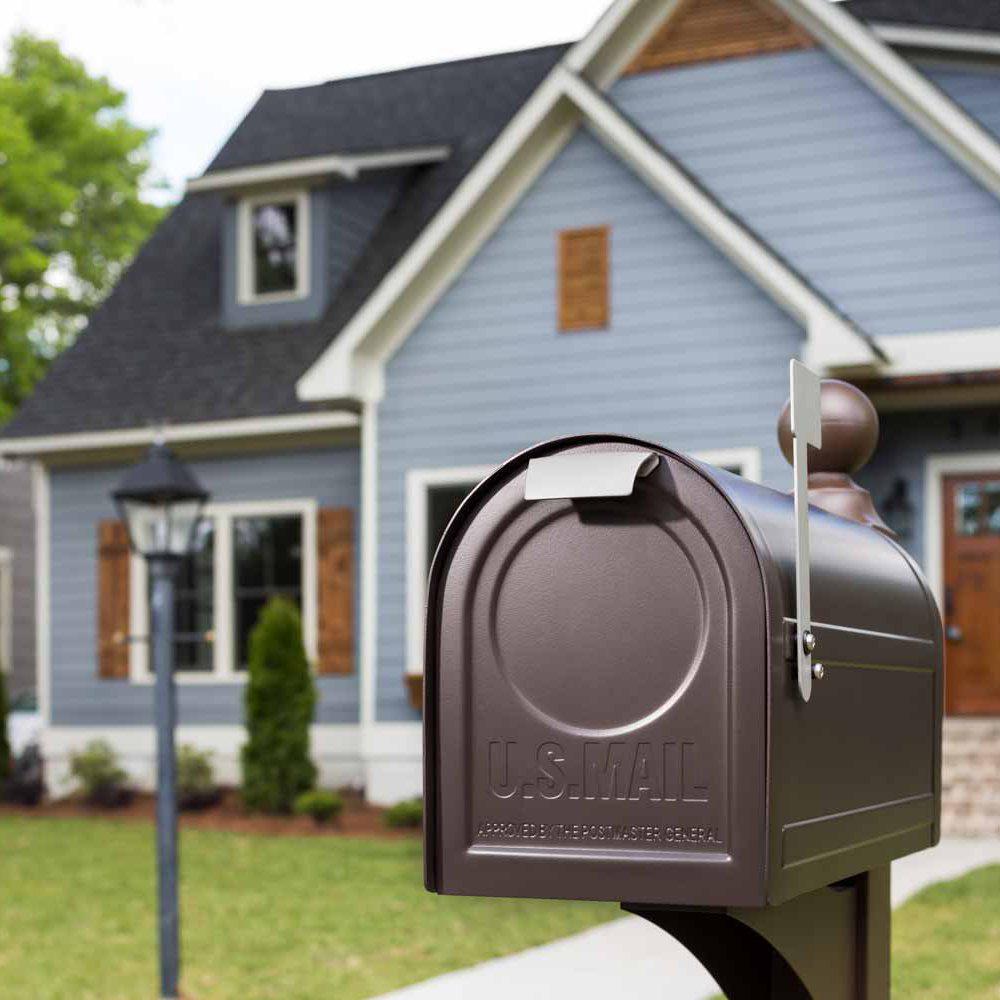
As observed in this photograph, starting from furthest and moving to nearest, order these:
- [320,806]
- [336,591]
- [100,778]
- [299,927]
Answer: [100,778], [336,591], [320,806], [299,927]

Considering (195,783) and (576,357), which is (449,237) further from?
(195,783)

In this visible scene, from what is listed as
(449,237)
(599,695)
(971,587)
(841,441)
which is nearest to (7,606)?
(449,237)

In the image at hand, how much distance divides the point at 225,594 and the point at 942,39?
8080 millimetres

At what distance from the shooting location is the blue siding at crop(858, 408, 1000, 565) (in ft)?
40.5

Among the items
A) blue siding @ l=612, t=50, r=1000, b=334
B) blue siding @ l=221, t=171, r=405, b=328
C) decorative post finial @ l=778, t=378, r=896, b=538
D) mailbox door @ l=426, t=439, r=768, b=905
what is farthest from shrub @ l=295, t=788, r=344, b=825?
mailbox door @ l=426, t=439, r=768, b=905

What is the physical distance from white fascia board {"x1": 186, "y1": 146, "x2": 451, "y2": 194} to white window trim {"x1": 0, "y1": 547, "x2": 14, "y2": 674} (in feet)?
44.9

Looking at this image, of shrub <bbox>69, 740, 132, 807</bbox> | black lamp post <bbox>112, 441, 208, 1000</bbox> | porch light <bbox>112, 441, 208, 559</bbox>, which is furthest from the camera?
shrub <bbox>69, 740, 132, 807</bbox>

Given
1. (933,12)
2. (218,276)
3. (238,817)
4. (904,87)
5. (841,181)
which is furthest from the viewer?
(218,276)

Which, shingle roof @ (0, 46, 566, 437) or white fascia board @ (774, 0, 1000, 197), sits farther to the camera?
shingle roof @ (0, 46, 566, 437)

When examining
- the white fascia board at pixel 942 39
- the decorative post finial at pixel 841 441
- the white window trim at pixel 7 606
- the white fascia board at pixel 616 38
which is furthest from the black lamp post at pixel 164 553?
the white window trim at pixel 7 606

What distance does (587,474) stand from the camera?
2.38 m

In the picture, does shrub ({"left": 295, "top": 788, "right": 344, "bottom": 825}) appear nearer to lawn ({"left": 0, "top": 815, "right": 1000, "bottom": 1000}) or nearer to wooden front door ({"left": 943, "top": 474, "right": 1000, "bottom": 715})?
lawn ({"left": 0, "top": 815, "right": 1000, "bottom": 1000})

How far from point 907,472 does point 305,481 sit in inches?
221

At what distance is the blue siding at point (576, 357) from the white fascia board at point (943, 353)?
0.73 metres
